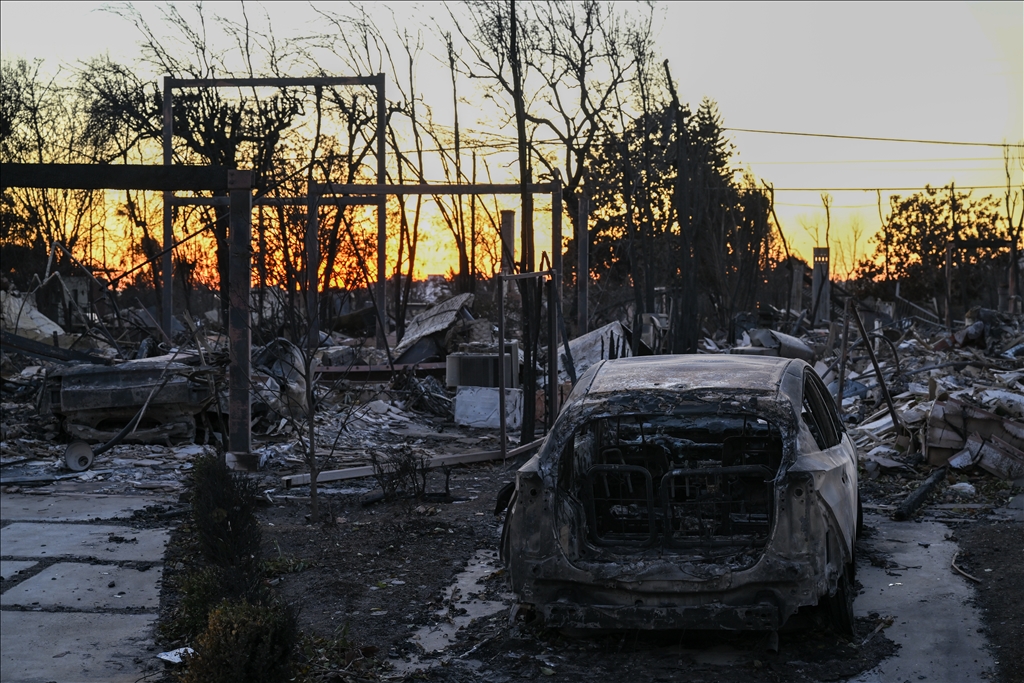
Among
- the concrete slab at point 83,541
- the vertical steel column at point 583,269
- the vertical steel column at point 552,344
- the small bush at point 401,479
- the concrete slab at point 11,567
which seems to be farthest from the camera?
the vertical steel column at point 583,269

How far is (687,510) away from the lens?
6.45 meters

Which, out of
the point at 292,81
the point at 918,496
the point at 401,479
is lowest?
the point at 918,496

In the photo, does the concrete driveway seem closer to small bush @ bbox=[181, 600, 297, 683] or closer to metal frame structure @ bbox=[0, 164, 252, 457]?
small bush @ bbox=[181, 600, 297, 683]

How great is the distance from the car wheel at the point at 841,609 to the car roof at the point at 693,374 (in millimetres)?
1160

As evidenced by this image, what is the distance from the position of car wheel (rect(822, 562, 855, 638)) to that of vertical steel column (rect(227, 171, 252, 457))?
7.27 meters

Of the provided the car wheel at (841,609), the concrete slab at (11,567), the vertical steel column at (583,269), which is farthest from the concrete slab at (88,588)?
the vertical steel column at (583,269)

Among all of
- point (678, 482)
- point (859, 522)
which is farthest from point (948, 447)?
point (678, 482)

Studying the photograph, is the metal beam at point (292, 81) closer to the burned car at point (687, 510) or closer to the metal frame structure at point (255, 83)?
the metal frame structure at point (255, 83)

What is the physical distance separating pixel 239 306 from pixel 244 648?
7238 mm

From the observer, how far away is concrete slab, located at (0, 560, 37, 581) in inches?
319

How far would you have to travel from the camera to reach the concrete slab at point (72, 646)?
5.97 m

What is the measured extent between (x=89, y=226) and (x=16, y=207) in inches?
221

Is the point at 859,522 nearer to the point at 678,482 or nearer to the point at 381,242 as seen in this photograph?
the point at 678,482

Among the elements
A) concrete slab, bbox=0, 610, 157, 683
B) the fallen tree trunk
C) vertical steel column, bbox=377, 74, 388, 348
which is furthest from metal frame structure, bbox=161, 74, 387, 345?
concrete slab, bbox=0, 610, 157, 683
